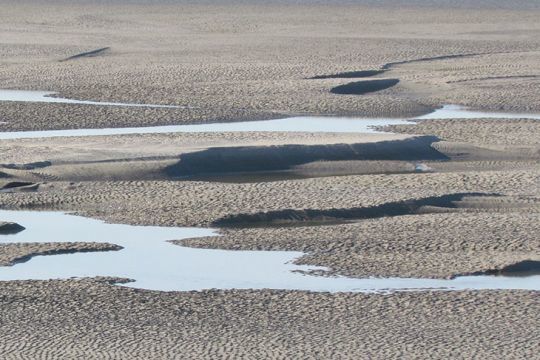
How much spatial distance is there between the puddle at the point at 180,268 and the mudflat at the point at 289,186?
0.14 m

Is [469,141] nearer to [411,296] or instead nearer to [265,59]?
[411,296]

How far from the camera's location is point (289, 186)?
9.33 meters

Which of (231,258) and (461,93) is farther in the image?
(461,93)

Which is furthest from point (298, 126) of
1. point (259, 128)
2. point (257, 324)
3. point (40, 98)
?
point (257, 324)

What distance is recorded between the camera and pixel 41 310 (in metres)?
6.30

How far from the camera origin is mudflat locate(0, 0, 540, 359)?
600 centimetres

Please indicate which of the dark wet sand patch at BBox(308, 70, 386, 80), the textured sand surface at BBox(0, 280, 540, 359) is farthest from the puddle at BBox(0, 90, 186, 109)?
the textured sand surface at BBox(0, 280, 540, 359)

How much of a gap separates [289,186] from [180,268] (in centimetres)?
225

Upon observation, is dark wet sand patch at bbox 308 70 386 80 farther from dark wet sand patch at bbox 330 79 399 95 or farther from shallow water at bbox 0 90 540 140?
shallow water at bbox 0 90 540 140

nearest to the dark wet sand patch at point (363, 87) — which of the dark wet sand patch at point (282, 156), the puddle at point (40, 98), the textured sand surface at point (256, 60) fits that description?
the textured sand surface at point (256, 60)

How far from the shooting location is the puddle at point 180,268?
6.80m

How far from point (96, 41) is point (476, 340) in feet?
54.2

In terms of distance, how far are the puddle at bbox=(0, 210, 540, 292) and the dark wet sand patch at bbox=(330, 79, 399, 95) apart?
274 inches

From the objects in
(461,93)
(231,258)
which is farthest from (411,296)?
(461,93)
